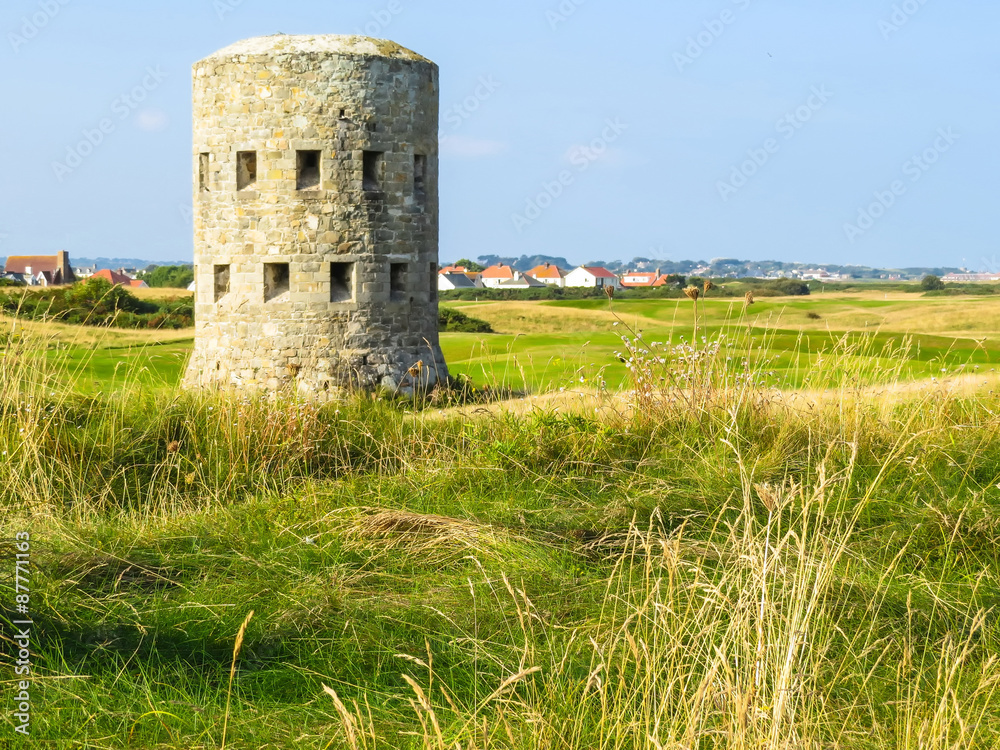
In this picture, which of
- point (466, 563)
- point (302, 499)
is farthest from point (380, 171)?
point (466, 563)

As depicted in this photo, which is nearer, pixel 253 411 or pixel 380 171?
pixel 253 411

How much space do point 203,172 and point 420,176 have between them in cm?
298

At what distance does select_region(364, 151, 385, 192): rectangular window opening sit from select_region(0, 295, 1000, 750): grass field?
5159 mm

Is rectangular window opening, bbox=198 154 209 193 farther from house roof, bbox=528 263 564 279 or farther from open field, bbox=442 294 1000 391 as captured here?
house roof, bbox=528 263 564 279

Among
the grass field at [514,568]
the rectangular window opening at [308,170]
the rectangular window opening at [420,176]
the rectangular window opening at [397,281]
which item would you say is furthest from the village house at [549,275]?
the grass field at [514,568]

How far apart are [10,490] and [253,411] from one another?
183 centimetres

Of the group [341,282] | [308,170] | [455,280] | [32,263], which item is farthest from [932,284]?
[32,263]

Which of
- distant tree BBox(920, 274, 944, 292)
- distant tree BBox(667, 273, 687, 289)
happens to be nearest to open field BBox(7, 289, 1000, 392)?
distant tree BBox(667, 273, 687, 289)

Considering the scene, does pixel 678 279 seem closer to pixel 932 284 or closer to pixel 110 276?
pixel 110 276

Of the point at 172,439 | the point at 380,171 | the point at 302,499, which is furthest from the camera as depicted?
the point at 380,171

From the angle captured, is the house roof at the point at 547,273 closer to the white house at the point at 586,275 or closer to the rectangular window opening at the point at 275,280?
the white house at the point at 586,275

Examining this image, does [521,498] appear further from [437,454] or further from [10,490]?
[10,490]

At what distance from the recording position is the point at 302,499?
5668 mm

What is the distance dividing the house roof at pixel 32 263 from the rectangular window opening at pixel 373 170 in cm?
7942
